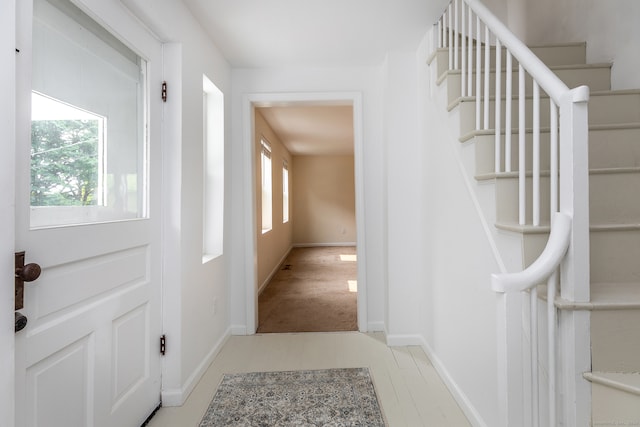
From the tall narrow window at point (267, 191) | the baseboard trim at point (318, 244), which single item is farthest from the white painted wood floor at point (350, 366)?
the baseboard trim at point (318, 244)

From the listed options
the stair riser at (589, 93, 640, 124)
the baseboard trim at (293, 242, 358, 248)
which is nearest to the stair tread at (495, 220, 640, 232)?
the stair riser at (589, 93, 640, 124)

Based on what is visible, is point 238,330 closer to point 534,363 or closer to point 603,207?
point 534,363

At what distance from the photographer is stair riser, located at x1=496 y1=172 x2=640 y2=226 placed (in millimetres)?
1416

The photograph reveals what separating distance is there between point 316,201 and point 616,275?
27.8 feet

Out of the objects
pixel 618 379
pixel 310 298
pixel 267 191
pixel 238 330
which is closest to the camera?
pixel 618 379

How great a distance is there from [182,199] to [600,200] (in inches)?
80.4

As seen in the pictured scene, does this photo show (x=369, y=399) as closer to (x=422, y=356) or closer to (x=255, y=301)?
(x=422, y=356)

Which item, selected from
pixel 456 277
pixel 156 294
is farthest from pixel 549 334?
pixel 156 294

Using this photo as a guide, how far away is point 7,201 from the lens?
94 centimetres

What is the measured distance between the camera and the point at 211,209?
8.96 feet

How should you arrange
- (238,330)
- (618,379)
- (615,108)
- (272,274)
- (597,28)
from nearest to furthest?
(618,379) < (615,108) < (597,28) < (238,330) < (272,274)

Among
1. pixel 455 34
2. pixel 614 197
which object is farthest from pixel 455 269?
pixel 455 34

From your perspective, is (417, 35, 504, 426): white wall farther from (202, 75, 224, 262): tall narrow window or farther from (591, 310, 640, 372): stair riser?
(202, 75, 224, 262): tall narrow window

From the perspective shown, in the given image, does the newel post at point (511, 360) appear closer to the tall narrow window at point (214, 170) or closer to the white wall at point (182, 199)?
the white wall at point (182, 199)
